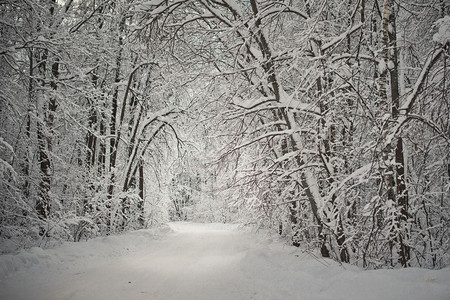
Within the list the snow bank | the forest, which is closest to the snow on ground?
the snow bank

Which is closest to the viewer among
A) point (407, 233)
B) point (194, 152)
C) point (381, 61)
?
point (407, 233)

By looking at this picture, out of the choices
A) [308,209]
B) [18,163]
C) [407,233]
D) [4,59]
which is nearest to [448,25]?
[407,233]

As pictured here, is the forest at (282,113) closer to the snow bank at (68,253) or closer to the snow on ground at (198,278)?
the snow bank at (68,253)

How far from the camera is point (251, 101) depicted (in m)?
5.07

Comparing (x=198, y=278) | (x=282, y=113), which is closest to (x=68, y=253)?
(x=198, y=278)

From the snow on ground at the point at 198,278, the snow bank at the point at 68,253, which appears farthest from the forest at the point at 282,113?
the snow on ground at the point at 198,278

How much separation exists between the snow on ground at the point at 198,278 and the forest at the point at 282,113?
2.10 feet

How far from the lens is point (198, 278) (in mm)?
4934

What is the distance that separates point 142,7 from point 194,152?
8.55 m

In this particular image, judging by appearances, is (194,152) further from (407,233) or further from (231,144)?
(407,233)

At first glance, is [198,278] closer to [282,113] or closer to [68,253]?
[282,113]

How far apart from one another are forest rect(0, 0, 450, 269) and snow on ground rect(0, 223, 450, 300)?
639mm

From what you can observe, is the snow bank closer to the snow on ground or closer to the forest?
the snow on ground

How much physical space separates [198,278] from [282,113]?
3469 mm
